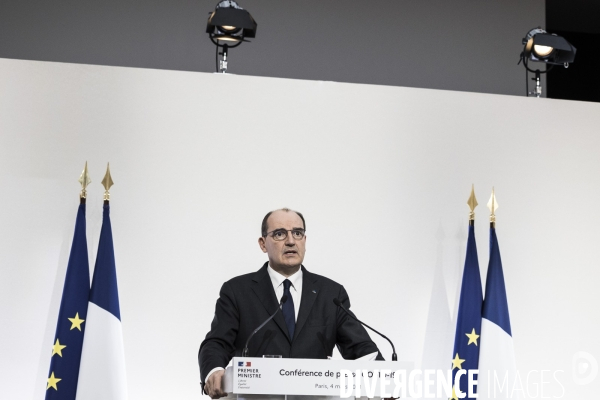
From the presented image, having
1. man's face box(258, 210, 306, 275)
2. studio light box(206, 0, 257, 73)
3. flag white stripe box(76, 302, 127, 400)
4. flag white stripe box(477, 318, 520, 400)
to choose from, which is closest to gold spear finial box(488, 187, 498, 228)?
flag white stripe box(477, 318, 520, 400)

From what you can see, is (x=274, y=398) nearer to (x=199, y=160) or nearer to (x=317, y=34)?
(x=199, y=160)

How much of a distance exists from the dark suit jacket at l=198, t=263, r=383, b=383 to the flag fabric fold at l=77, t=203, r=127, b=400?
0.76 meters

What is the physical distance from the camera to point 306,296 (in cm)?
375

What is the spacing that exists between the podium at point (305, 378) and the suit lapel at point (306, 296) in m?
0.79

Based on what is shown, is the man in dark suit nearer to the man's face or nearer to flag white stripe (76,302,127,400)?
the man's face

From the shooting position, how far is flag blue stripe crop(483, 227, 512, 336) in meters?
4.58

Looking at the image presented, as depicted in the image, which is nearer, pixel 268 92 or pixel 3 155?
pixel 3 155

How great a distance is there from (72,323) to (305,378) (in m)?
1.86

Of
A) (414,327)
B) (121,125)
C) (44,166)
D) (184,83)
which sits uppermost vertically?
(184,83)

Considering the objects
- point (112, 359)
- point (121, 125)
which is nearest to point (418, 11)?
point (121, 125)

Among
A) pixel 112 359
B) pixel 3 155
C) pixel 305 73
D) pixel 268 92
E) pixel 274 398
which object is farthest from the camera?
pixel 305 73

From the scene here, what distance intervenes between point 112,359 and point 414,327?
1787 mm

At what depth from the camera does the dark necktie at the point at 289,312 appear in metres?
3.63

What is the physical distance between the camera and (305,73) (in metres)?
6.15
